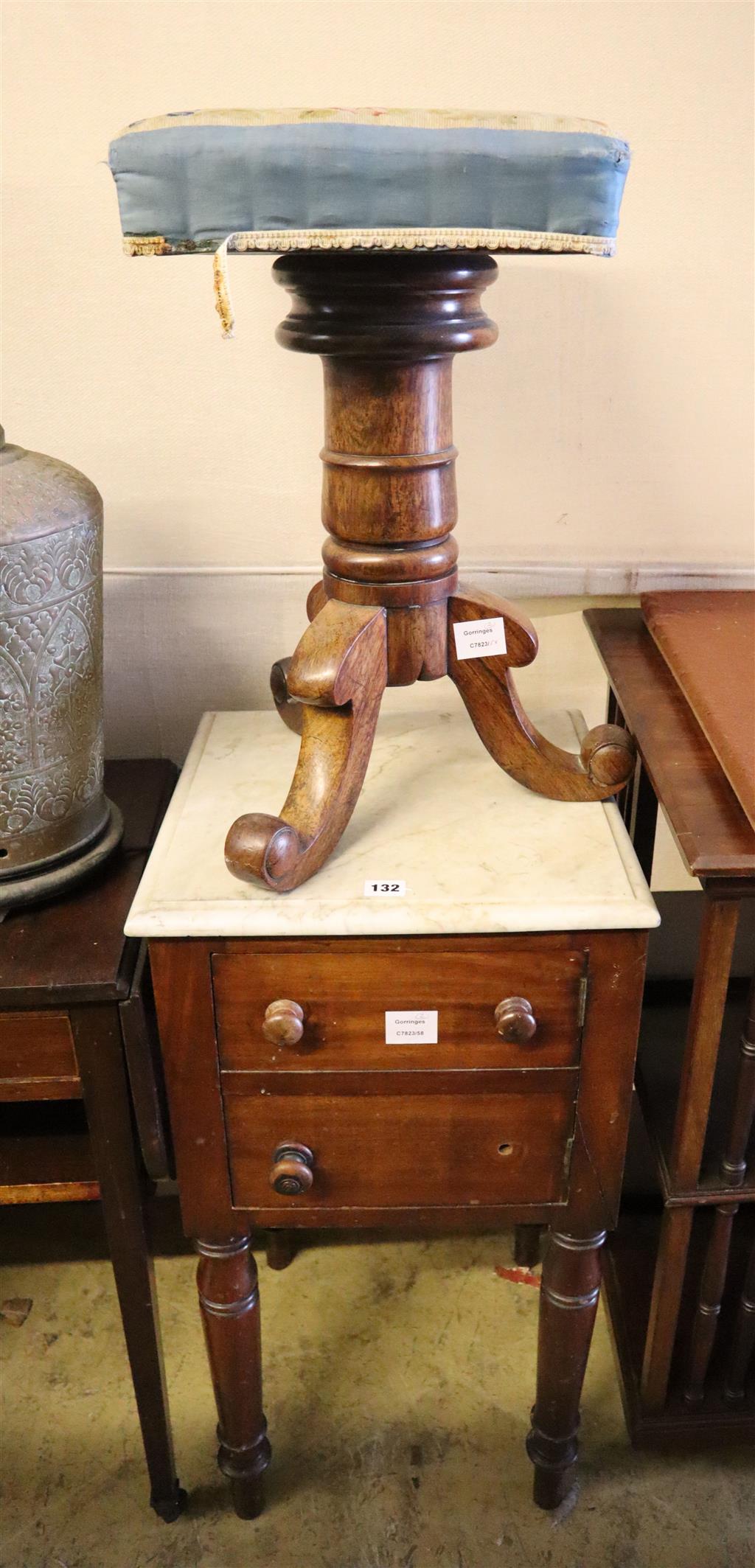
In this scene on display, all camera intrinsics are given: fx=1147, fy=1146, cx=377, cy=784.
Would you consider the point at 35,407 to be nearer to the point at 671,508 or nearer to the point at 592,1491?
the point at 671,508

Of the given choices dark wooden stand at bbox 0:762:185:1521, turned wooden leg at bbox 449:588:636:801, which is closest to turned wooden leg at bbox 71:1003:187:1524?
dark wooden stand at bbox 0:762:185:1521

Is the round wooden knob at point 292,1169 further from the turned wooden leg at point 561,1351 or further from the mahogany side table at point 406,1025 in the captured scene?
the turned wooden leg at point 561,1351

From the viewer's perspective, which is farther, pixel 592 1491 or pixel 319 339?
pixel 592 1491

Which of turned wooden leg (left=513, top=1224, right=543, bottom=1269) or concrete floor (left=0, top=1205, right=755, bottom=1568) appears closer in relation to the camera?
concrete floor (left=0, top=1205, right=755, bottom=1568)

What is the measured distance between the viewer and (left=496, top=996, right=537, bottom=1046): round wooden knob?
1028 millimetres

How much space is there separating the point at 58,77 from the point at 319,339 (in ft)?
1.85

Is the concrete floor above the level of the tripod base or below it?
below

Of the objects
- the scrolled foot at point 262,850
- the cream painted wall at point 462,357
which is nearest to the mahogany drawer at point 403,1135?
the scrolled foot at point 262,850

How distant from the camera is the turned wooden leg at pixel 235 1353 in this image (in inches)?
46.9

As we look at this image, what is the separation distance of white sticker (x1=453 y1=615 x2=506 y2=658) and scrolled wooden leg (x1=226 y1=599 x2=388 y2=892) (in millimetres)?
85

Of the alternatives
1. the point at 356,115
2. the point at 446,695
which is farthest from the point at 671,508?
the point at 356,115

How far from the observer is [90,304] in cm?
132

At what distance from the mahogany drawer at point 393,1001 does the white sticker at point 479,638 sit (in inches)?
11.7

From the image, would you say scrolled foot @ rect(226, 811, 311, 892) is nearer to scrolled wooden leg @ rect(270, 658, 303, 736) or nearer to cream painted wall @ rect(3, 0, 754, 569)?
scrolled wooden leg @ rect(270, 658, 303, 736)
